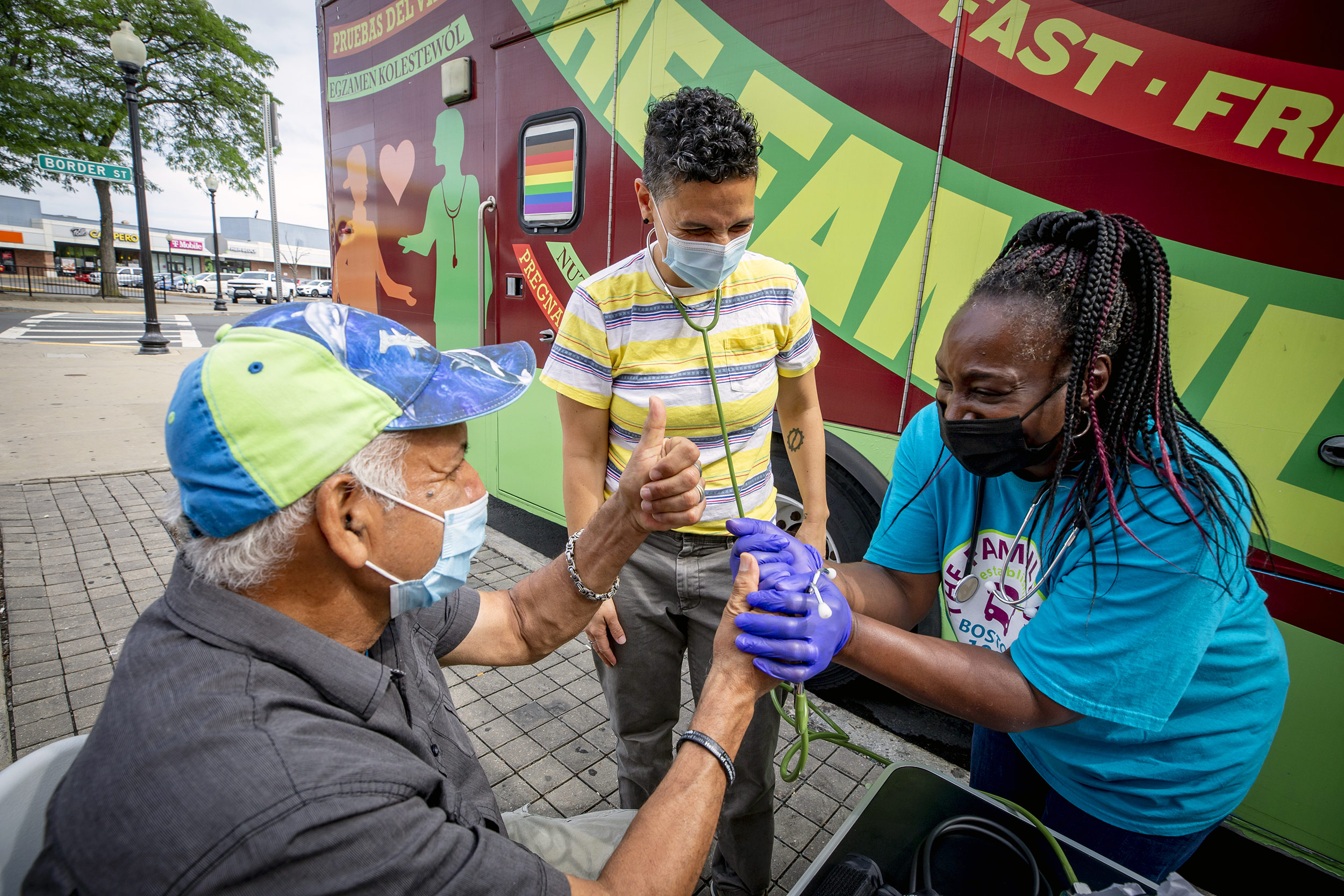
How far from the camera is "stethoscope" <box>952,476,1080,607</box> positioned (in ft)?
4.19

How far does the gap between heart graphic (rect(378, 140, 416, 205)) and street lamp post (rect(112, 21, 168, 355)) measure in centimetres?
938

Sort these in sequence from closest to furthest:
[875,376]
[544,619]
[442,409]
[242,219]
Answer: [442,409], [544,619], [875,376], [242,219]

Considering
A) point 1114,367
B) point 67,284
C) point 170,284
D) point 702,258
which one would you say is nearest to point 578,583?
point 702,258

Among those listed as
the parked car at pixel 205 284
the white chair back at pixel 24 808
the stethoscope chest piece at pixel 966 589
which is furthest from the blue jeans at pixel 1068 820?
the parked car at pixel 205 284

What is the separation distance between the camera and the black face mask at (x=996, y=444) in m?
1.22

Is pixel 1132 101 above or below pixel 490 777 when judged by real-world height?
above

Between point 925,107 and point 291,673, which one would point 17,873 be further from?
point 925,107

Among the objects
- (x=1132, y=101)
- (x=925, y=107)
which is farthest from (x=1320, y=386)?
(x=925, y=107)

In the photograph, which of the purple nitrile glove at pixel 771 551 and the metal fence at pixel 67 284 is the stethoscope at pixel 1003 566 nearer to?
the purple nitrile glove at pixel 771 551

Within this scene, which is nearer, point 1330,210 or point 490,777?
point 1330,210

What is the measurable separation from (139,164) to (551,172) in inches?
486

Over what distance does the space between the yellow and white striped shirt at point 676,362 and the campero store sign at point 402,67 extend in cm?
315

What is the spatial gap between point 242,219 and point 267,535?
78509mm

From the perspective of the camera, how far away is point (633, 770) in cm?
188
